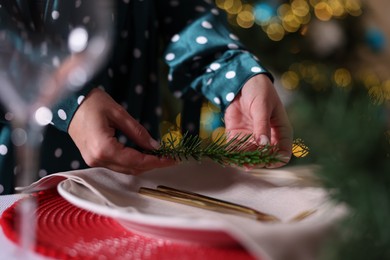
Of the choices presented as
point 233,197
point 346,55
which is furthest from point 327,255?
point 346,55

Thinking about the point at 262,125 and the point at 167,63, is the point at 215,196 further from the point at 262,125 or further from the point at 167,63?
the point at 167,63

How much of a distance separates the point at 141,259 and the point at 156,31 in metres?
→ 0.58

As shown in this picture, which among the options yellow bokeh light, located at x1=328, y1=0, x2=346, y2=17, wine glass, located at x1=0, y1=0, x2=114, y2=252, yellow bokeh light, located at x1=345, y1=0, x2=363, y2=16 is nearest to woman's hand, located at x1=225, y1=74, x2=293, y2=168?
wine glass, located at x1=0, y1=0, x2=114, y2=252

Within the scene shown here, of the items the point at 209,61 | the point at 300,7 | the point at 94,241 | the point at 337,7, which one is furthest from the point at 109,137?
the point at 337,7

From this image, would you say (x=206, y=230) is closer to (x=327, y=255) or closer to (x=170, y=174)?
(x=327, y=255)

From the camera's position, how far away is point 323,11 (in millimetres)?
1830

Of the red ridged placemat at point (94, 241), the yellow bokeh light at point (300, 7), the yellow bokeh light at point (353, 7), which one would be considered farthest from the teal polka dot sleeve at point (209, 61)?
the yellow bokeh light at point (353, 7)

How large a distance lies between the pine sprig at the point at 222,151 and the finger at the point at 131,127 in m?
0.01

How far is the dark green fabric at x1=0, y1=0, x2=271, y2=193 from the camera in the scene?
75cm

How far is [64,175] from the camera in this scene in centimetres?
49

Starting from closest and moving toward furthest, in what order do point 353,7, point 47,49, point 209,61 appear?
point 47,49 < point 209,61 < point 353,7

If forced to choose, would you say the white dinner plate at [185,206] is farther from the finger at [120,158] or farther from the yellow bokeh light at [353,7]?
the yellow bokeh light at [353,7]

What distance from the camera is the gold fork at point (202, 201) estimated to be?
426 mm

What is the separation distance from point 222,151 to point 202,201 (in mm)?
83
